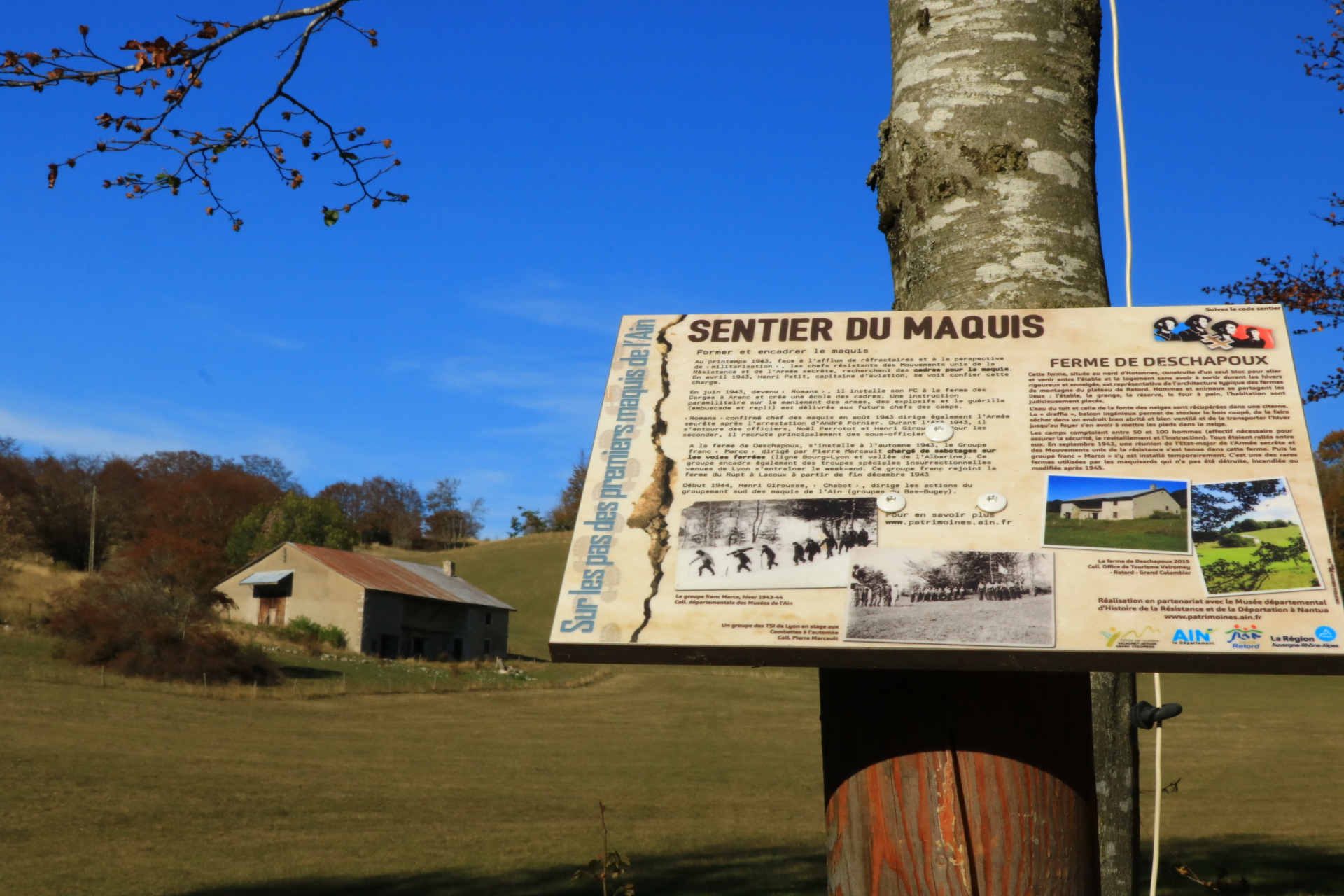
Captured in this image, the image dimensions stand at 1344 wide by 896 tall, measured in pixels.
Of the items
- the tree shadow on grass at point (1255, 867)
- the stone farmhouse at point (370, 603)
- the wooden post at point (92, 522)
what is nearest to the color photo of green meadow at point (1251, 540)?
the tree shadow on grass at point (1255, 867)

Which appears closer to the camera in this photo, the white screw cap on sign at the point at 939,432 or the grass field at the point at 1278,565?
the grass field at the point at 1278,565

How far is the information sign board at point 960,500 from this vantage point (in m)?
2.03

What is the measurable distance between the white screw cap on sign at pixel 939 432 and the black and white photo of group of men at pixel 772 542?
233mm

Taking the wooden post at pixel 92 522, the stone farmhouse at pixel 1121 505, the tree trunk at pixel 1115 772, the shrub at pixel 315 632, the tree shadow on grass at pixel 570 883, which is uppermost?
the wooden post at pixel 92 522

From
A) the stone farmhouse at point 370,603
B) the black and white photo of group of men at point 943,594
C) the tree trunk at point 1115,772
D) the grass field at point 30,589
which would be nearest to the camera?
the black and white photo of group of men at point 943,594

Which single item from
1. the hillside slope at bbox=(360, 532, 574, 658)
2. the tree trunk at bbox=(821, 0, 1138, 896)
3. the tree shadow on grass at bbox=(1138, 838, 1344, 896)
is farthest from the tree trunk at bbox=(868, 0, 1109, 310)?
the hillside slope at bbox=(360, 532, 574, 658)

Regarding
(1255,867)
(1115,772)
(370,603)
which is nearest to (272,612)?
(370,603)

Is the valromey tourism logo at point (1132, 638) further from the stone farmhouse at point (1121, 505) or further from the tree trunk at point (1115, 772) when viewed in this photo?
the tree trunk at point (1115, 772)

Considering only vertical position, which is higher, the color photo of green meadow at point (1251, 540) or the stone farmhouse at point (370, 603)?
the stone farmhouse at point (370, 603)

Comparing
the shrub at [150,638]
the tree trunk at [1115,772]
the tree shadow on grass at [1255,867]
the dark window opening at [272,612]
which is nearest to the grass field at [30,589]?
the shrub at [150,638]

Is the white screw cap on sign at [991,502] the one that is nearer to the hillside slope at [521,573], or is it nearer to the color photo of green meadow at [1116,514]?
the color photo of green meadow at [1116,514]

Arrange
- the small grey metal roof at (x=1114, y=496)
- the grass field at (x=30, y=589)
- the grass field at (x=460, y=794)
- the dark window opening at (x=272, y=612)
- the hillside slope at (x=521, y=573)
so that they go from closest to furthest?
the small grey metal roof at (x=1114, y=496)
the grass field at (x=460, y=794)
the grass field at (x=30, y=589)
the dark window opening at (x=272, y=612)
the hillside slope at (x=521, y=573)

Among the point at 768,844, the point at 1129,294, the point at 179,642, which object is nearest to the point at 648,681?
the point at 179,642

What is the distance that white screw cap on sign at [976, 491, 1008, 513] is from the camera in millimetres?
2205
